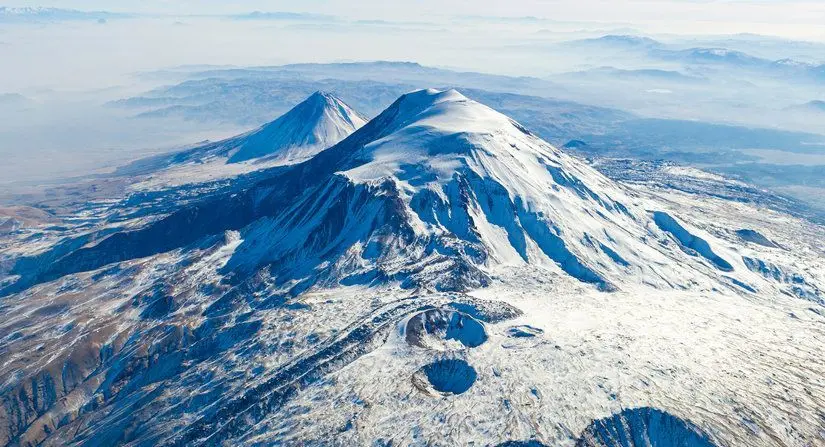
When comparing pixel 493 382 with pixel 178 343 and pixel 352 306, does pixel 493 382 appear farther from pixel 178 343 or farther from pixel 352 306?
pixel 178 343

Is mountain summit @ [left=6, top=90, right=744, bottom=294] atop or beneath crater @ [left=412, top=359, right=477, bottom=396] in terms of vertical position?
A: atop

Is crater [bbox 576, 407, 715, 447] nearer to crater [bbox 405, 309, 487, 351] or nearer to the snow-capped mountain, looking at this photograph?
the snow-capped mountain

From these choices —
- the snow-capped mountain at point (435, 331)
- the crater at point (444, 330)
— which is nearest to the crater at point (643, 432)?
the snow-capped mountain at point (435, 331)

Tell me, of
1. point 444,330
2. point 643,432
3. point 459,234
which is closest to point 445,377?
point 444,330

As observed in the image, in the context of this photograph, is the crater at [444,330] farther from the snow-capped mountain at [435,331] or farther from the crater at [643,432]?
the crater at [643,432]

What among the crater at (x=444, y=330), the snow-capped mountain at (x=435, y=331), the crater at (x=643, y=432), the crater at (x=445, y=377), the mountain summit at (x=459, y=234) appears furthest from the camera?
the mountain summit at (x=459, y=234)

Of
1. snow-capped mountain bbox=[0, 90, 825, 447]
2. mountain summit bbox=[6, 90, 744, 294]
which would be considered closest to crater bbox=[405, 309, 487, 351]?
snow-capped mountain bbox=[0, 90, 825, 447]
